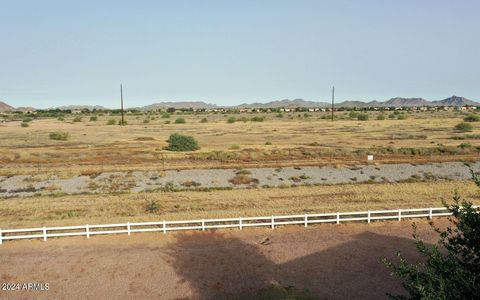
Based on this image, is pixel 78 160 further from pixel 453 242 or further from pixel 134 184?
pixel 453 242

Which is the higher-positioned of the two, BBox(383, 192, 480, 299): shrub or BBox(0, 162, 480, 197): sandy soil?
BBox(383, 192, 480, 299): shrub

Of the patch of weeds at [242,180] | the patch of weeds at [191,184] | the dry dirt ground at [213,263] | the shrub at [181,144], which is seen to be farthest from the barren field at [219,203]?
the shrub at [181,144]

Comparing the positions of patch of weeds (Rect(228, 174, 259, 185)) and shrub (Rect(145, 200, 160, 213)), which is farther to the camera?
patch of weeds (Rect(228, 174, 259, 185))

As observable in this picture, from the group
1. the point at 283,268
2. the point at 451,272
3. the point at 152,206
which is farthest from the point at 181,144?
the point at 451,272

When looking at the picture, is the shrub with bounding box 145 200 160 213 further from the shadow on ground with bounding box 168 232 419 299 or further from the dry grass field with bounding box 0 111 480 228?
the shadow on ground with bounding box 168 232 419 299

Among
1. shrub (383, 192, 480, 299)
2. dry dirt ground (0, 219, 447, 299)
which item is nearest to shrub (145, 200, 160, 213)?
dry dirt ground (0, 219, 447, 299)

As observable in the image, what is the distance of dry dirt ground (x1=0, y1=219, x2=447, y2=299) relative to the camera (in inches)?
596

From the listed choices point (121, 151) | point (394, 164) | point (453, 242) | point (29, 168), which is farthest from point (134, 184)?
point (453, 242)

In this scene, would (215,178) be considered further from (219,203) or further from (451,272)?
(451,272)

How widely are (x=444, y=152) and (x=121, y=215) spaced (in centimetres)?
3990

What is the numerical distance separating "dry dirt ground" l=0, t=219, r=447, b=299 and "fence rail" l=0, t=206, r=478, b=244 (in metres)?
0.36

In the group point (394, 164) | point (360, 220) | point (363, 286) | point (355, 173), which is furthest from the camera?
point (394, 164)

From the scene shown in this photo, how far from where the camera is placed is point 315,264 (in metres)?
17.3

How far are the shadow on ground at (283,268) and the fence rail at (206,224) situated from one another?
3.59 ft
